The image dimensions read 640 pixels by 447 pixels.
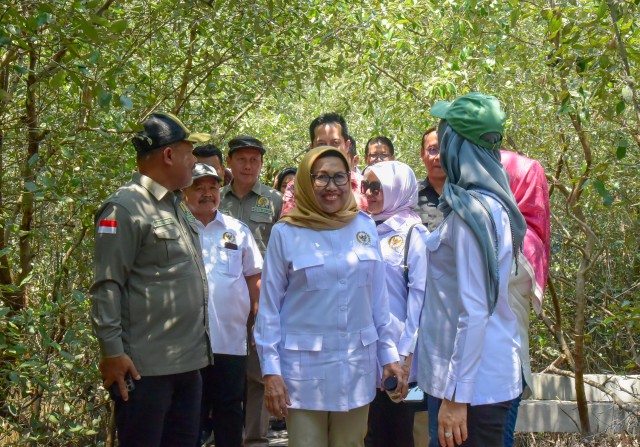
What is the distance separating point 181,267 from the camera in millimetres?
4297

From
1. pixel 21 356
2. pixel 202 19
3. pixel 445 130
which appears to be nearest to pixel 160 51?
pixel 202 19

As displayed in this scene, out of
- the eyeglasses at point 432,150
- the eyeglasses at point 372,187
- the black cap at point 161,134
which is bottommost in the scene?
the eyeglasses at point 372,187

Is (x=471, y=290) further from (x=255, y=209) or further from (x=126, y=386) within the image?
(x=255, y=209)

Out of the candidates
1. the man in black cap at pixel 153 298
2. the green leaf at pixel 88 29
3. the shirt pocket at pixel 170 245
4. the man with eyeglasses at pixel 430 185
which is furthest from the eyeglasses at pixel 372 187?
the green leaf at pixel 88 29

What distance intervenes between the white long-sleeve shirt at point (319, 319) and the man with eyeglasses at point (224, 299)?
4.21 feet

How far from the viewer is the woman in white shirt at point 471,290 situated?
319 centimetres

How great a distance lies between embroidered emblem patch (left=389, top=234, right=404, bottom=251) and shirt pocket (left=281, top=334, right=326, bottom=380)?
2.92ft

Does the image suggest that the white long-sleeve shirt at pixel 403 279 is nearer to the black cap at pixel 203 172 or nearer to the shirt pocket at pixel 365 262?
the shirt pocket at pixel 365 262

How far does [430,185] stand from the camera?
5.47 meters

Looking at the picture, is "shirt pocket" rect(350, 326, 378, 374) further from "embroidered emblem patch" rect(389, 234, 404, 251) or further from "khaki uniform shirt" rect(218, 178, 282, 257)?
"khaki uniform shirt" rect(218, 178, 282, 257)

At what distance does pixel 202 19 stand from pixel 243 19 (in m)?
0.32

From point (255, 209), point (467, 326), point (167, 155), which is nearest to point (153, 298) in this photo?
point (167, 155)

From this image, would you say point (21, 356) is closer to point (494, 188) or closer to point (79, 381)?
point (79, 381)

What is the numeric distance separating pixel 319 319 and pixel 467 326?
3.56 ft
